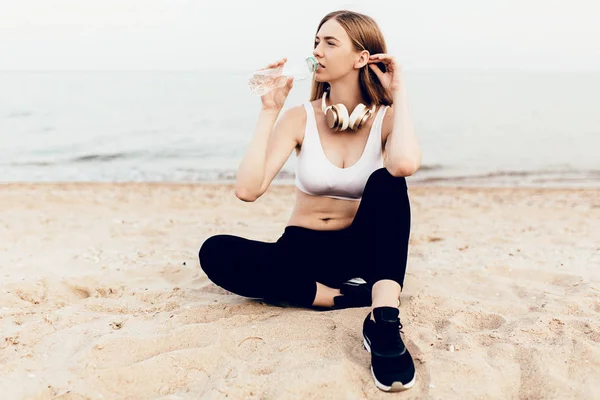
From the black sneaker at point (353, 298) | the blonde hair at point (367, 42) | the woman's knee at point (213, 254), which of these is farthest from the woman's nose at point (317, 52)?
the black sneaker at point (353, 298)

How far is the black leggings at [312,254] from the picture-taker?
3.10m

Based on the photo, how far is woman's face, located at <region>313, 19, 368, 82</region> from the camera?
11.2 ft

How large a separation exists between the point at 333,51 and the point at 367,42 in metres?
0.23

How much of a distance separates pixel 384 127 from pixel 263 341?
55.6 inches

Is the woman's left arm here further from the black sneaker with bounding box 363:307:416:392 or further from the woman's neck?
the black sneaker with bounding box 363:307:416:392

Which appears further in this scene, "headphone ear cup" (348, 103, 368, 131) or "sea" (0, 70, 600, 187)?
"sea" (0, 70, 600, 187)

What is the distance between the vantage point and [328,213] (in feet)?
11.6

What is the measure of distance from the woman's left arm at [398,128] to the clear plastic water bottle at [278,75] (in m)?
0.37

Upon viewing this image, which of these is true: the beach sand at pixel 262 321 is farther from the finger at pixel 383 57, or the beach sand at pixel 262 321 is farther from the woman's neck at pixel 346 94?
the finger at pixel 383 57

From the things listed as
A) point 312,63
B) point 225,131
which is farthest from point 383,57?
point 225,131

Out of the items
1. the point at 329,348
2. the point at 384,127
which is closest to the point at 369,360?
the point at 329,348

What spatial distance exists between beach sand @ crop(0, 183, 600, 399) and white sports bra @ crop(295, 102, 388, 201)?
0.69 m

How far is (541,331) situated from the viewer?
3084 millimetres

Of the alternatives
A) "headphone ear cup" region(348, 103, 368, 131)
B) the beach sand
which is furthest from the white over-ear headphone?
the beach sand
